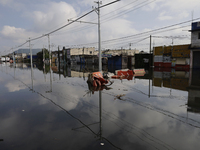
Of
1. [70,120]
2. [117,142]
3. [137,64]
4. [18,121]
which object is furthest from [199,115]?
[137,64]

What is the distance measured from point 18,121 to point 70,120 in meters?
2.09

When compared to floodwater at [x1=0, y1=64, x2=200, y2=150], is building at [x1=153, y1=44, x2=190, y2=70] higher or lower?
higher

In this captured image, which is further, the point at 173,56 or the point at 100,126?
the point at 173,56

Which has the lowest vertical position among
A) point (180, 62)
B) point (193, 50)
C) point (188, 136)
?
point (188, 136)

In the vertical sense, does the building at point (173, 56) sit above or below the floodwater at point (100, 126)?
above

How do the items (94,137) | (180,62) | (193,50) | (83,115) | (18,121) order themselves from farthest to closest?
1. (180,62)
2. (193,50)
3. (83,115)
4. (18,121)
5. (94,137)

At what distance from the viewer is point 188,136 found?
16.2ft

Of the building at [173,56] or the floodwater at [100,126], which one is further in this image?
the building at [173,56]

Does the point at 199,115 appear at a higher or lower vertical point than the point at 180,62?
lower

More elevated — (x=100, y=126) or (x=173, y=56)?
(x=173, y=56)

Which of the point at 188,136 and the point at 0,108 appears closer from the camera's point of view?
the point at 188,136

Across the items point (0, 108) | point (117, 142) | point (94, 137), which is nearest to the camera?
point (117, 142)

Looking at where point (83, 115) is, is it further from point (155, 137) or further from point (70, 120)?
point (155, 137)

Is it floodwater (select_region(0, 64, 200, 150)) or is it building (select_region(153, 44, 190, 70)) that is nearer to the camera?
floodwater (select_region(0, 64, 200, 150))
